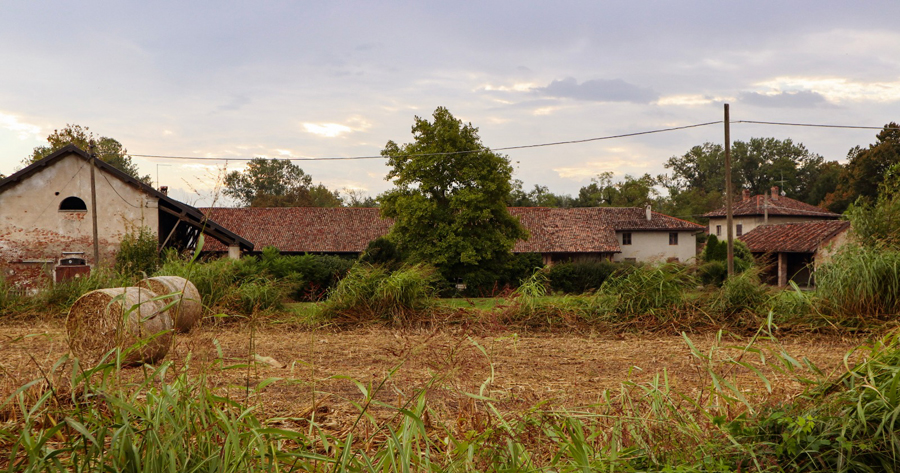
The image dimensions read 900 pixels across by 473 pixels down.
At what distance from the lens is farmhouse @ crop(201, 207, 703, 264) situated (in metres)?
37.1

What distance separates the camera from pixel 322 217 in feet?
129

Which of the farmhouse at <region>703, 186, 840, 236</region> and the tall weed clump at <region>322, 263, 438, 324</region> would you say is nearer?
the tall weed clump at <region>322, 263, 438, 324</region>

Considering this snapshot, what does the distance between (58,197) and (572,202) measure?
56807 mm

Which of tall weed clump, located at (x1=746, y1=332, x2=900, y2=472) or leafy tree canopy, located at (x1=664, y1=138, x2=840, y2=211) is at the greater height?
leafy tree canopy, located at (x1=664, y1=138, x2=840, y2=211)

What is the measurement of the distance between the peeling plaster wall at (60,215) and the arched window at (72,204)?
28 centimetres

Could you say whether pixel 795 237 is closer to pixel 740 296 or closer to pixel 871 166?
pixel 871 166

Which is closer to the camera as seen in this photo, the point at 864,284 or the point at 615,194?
the point at 864,284

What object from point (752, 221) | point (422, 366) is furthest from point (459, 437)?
point (752, 221)

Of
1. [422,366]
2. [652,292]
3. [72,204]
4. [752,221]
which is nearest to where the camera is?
[422,366]

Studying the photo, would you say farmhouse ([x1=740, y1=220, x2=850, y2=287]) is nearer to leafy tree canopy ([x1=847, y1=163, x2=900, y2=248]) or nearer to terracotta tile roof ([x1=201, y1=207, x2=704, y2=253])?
terracotta tile roof ([x1=201, y1=207, x2=704, y2=253])

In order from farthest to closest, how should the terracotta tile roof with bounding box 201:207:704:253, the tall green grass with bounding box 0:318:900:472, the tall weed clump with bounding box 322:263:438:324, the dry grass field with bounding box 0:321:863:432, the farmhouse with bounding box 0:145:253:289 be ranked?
the terracotta tile roof with bounding box 201:207:704:253 → the farmhouse with bounding box 0:145:253:289 → the tall weed clump with bounding box 322:263:438:324 → the dry grass field with bounding box 0:321:863:432 → the tall green grass with bounding box 0:318:900:472

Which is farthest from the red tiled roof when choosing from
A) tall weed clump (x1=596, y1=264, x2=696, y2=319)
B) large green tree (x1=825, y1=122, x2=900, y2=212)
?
tall weed clump (x1=596, y1=264, x2=696, y2=319)

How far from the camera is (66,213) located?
2341cm

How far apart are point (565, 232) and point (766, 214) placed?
20.0 metres
